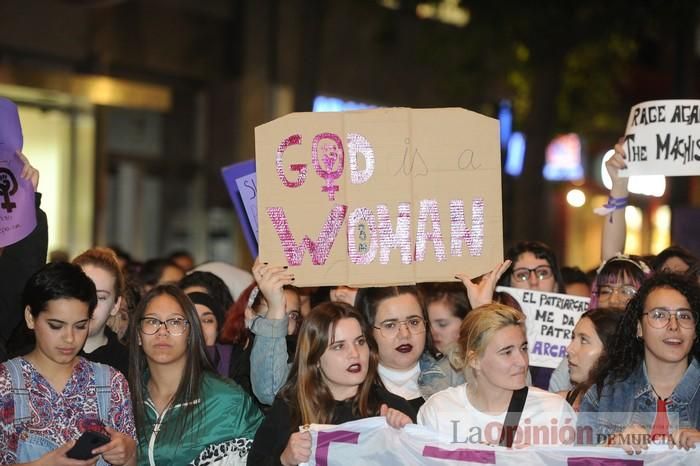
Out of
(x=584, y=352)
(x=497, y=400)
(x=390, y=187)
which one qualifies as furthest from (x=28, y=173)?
(x=584, y=352)

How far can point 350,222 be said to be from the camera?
6.18 metres

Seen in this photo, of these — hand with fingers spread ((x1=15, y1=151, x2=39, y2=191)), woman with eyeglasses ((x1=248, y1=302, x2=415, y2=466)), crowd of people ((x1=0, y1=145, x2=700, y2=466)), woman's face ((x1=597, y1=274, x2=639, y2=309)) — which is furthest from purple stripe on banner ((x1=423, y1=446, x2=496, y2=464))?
hand with fingers spread ((x1=15, y1=151, x2=39, y2=191))

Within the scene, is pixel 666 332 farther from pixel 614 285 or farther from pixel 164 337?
pixel 164 337

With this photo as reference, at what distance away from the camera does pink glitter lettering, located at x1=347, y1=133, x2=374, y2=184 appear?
20.3 ft

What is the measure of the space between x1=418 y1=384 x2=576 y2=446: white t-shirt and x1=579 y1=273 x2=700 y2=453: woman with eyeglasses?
0.15 metres

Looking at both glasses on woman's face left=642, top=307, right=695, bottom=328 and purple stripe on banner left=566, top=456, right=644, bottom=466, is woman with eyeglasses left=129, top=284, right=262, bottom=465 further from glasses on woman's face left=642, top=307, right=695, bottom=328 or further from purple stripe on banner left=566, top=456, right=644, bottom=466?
glasses on woman's face left=642, top=307, right=695, bottom=328

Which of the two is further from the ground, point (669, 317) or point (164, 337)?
point (669, 317)

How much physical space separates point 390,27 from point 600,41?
3.10 meters

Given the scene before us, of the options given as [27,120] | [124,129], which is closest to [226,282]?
[27,120]

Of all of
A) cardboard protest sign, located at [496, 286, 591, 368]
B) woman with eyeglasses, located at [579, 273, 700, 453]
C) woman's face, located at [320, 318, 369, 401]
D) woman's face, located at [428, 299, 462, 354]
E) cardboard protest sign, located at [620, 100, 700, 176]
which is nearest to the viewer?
woman with eyeglasses, located at [579, 273, 700, 453]

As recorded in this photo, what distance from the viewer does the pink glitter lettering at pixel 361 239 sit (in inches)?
243

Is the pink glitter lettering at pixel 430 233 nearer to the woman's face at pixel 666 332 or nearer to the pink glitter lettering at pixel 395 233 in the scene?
the pink glitter lettering at pixel 395 233

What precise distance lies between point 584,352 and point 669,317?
2.21 feet

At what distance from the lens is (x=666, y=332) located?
18.2ft
